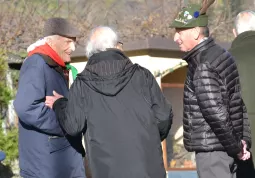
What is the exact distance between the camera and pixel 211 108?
198 inches

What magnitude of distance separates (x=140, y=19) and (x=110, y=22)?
1.07 m

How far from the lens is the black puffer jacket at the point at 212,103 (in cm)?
504

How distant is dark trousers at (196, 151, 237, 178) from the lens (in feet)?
16.9

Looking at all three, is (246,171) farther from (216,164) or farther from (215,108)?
(215,108)

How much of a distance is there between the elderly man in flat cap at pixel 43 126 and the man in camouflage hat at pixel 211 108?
93 centimetres

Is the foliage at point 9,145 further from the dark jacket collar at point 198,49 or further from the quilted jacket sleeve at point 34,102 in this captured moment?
the dark jacket collar at point 198,49

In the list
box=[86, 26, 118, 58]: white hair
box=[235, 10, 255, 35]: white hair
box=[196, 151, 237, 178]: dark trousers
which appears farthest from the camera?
box=[235, 10, 255, 35]: white hair

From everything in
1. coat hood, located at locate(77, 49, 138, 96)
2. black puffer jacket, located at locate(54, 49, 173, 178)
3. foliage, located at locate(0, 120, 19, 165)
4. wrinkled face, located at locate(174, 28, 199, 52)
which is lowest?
foliage, located at locate(0, 120, 19, 165)

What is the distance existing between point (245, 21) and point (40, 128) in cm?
228

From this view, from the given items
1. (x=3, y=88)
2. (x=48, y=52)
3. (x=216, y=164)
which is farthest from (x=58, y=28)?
(x=3, y=88)

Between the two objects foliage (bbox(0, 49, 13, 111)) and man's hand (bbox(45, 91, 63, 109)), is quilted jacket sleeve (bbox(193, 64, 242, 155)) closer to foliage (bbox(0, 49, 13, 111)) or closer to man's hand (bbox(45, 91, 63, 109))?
man's hand (bbox(45, 91, 63, 109))

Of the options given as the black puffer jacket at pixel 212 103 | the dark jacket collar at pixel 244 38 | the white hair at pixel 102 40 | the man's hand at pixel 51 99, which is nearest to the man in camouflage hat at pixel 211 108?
the black puffer jacket at pixel 212 103

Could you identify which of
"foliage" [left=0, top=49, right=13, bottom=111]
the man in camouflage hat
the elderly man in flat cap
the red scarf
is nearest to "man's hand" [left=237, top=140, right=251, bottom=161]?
the man in camouflage hat

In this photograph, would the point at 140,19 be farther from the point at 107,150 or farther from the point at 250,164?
the point at 107,150
